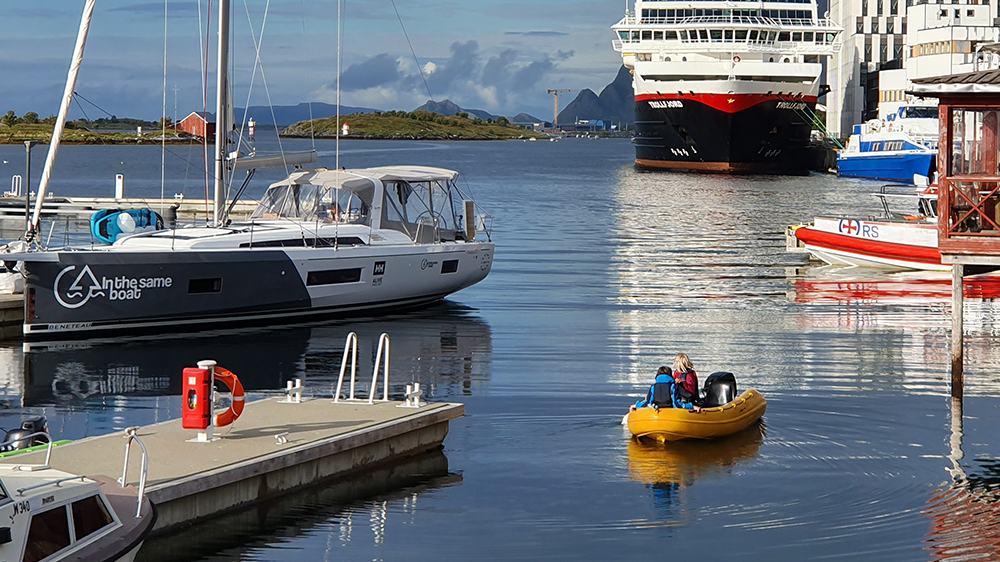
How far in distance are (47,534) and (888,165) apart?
80155 millimetres

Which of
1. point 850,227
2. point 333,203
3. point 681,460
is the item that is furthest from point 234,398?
point 850,227

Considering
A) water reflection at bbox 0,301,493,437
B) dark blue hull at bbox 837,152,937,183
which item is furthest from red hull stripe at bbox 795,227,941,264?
dark blue hull at bbox 837,152,937,183

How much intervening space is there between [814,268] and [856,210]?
24.6 m

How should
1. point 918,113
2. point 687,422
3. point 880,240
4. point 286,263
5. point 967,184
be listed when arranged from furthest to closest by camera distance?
point 918,113
point 880,240
point 286,263
point 967,184
point 687,422

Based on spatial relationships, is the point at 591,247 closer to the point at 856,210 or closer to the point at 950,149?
the point at 856,210

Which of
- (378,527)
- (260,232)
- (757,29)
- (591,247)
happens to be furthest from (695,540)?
(757,29)

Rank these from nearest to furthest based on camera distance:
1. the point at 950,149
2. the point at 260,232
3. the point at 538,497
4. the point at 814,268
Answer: the point at 538,497 < the point at 950,149 < the point at 260,232 < the point at 814,268

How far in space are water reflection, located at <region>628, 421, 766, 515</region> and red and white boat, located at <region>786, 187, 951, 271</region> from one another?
61.4ft

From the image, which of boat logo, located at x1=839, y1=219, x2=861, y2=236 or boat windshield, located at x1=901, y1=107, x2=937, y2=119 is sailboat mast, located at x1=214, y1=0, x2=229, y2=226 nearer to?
boat logo, located at x1=839, y1=219, x2=861, y2=236

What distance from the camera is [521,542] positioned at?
11.7 meters

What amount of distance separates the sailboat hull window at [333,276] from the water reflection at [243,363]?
906mm

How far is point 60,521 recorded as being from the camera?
8.98 meters

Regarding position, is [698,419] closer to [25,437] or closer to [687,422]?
[687,422]

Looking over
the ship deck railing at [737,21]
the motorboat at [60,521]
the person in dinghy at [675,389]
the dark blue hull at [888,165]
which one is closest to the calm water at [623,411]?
the person in dinghy at [675,389]
